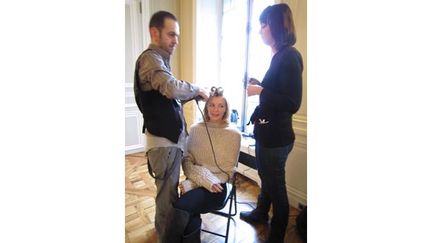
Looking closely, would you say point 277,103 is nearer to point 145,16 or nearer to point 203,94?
point 203,94

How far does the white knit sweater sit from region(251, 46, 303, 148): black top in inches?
9.0

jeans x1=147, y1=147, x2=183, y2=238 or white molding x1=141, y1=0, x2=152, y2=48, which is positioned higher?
white molding x1=141, y1=0, x2=152, y2=48

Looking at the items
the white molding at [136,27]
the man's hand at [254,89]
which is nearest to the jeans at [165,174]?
the man's hand at [254,89]

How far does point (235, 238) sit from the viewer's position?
5.20 feet

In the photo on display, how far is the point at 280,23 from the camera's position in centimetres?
115

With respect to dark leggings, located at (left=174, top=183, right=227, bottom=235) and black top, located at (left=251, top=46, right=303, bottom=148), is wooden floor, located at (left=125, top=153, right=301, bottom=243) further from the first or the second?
black top, located at (left=251, top=46, right=303, bottom=148)

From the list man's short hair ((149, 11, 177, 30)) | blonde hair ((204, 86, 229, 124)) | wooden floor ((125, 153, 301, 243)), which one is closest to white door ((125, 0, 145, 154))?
wooden floor ((125, 153, 301, 243))

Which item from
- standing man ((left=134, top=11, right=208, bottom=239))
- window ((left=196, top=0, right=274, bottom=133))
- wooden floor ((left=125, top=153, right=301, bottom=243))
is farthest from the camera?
window ((left=196, top=0, right=274, bottom=133))

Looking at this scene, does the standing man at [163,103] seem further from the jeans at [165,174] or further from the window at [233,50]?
the window at [233,50]

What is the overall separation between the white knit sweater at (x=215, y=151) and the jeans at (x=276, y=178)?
0.63 feet

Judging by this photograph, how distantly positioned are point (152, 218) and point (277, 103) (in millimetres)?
1383

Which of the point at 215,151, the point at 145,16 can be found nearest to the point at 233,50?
the point at 145,16

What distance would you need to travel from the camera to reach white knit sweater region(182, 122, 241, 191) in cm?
144
